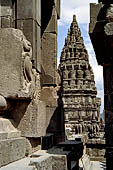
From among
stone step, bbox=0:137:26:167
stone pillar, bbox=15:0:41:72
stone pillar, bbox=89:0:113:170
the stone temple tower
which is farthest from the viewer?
the stone temple tower

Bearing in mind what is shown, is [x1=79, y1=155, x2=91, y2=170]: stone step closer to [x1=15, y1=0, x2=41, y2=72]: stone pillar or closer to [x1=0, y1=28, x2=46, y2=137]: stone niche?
[x1=0, y1=28, x2=46, y2=137]: stone niche

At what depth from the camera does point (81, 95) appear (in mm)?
42125

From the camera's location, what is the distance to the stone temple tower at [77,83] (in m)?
40.6

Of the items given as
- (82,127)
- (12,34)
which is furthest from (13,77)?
(82,127)

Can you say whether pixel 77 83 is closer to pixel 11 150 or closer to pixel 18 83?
pixel 18 83

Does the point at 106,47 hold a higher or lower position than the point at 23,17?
lower

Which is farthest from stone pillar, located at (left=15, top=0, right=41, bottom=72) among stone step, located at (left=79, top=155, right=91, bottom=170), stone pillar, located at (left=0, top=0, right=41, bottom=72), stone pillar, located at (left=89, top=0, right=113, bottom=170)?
stone step, located at (left=79, top=155, right=91, bottom=170)

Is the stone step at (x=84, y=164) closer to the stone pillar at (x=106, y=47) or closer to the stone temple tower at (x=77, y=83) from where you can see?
the stone pillar at (x=106, y=47)

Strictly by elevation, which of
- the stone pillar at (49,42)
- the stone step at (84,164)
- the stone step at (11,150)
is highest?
the stone pillar at (49,42)

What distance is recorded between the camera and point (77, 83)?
4331 cm

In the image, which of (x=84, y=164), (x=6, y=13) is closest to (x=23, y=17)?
(x=6, y=13)

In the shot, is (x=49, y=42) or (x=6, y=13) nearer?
(x=6, y=13)


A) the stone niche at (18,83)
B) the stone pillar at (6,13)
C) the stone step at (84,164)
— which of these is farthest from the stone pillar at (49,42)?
the stone step at (84,164)

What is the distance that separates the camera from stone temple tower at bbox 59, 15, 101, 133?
40625mm
